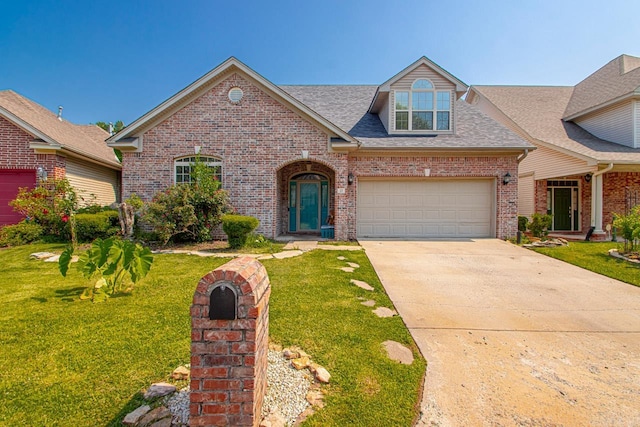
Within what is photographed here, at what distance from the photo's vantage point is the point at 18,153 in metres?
9.78

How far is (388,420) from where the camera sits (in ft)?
6.77

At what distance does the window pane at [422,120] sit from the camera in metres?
11.1

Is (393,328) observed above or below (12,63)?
below

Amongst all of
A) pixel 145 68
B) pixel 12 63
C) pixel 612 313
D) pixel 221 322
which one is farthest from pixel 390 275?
pixel 12 63

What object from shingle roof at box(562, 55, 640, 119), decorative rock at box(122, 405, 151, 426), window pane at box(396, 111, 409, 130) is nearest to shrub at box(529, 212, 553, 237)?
window pane at box(396, 111, 409, 130)

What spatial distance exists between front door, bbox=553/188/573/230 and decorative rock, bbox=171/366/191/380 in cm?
1580

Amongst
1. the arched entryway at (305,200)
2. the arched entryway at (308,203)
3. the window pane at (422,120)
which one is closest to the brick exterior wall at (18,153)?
Answer: the arched entryway at (305,200)

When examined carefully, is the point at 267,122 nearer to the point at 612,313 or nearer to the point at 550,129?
the point at 612,313

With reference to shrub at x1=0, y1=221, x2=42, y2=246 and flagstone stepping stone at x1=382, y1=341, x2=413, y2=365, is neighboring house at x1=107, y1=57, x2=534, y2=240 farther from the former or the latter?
flagstone stepping stone at x1=382, y1=341, x2=413, y2=365

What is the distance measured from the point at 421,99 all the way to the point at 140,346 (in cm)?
1132

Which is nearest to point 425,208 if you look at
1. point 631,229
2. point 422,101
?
point 422,101

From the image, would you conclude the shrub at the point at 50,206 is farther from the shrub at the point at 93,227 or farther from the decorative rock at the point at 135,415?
the decorative rock at the point at 135,415

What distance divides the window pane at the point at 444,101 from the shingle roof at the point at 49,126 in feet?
43.1

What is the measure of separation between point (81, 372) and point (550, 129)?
17285 mm
